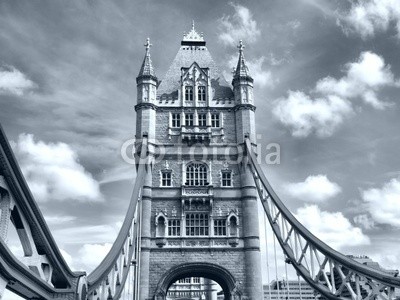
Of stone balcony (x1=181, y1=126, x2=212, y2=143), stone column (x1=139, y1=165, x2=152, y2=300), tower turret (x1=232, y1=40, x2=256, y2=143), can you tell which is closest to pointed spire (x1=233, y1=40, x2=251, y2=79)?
tower turret (x1=232, y1=40, x2=256, y2=143)

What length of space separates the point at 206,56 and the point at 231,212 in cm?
1415

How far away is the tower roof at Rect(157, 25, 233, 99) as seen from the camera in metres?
35.9

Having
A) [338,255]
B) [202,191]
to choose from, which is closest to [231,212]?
[202,191]

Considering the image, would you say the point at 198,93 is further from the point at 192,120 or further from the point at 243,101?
the point at 243,101

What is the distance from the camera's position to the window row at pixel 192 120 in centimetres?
3416

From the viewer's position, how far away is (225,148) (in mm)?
33406

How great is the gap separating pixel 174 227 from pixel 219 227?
3.00 meters

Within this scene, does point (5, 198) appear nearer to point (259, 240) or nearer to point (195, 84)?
point (259, 240)

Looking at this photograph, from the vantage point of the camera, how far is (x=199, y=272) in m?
30.8

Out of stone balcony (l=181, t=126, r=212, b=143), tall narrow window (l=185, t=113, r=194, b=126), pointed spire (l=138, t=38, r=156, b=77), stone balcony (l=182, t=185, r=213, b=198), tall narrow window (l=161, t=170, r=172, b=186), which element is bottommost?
stone balcony (l=182, t=185, r=213, b=198)

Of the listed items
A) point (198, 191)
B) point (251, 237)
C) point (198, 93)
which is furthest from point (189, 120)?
point (251, 237)

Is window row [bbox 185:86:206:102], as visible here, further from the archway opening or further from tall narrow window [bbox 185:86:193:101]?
the archway opening

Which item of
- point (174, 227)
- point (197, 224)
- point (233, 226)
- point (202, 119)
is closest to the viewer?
point (174, 227)

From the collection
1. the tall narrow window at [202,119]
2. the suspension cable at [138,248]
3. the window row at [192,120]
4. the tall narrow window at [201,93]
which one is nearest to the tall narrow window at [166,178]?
the suspension cable at [138,248]
